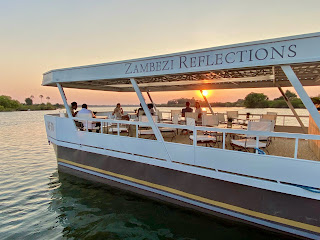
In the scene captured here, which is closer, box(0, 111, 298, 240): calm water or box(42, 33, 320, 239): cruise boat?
box(42, 33, 320, 239): cruise boat

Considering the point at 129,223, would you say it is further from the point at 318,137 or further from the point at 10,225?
the point at 318,137

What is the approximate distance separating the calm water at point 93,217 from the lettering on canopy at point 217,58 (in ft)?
10.5

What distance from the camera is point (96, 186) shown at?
6777mm

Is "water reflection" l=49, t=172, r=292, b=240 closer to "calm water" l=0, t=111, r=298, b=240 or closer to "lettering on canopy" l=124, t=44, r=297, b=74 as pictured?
"calm water" l=0, t=111, r=298, b=240

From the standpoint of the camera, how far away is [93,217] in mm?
5113

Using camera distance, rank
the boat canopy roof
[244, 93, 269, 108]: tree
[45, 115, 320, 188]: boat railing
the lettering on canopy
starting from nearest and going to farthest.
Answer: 1. the boat canopy roof
2. the lettering on canopy
3. [45, 115, 320, 188]: boat railing
4. [244, 93, 269, 108]: tree

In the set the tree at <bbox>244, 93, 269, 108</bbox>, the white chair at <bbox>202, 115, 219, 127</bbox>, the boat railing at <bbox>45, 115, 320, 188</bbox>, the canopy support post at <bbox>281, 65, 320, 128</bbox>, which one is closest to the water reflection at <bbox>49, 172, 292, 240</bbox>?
the boat railing at <bbox>45, 115, 320, 188</bbox>

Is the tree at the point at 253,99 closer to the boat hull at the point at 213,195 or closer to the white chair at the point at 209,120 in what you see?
the white chair at the point at 209,120

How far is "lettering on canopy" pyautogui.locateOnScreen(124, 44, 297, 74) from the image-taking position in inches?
132

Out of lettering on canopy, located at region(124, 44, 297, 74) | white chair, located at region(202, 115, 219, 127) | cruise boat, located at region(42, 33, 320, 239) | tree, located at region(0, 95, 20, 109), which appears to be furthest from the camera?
tree, located at region(0, 95, 20, 109)

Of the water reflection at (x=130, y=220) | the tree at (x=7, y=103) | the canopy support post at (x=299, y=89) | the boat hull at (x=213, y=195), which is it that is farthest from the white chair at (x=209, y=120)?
the tree at (x=7, y=103)

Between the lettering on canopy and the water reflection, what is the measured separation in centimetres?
320

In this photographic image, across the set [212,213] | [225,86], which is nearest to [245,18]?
[225,86]

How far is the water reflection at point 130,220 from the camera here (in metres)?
4.35
